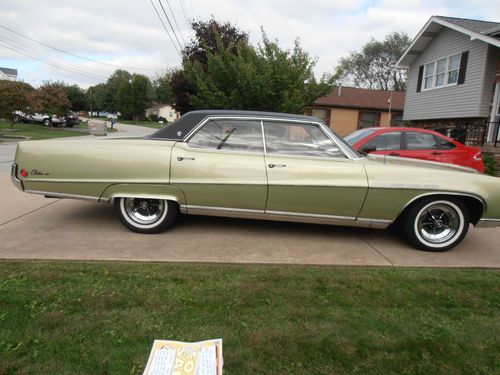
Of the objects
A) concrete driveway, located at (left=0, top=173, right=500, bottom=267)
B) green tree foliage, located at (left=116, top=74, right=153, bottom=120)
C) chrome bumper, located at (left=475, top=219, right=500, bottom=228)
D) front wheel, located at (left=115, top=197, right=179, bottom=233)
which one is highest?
green tree foliage, located at (left=116, top=74, right=153, bottom=120)

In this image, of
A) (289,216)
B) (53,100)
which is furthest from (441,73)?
(53,100)

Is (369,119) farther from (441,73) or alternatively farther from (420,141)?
(420,141)

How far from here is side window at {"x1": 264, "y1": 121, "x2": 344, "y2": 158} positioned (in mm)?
4148

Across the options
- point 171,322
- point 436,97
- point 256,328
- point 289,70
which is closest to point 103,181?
point 171,322

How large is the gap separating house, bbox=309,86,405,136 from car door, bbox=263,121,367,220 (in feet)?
79.8

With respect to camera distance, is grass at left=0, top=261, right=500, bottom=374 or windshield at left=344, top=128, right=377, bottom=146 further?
windshield at left=344, top=128, right=377, bottom=146

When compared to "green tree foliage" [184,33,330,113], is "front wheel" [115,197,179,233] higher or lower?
lower

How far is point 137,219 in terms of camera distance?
4.25 meters

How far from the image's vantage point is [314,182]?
3967 millimetres

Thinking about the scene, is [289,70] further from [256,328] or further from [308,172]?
[256,328]

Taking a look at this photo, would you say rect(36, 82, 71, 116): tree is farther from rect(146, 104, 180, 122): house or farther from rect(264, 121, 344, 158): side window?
rect(146, 104, 180, 122): house

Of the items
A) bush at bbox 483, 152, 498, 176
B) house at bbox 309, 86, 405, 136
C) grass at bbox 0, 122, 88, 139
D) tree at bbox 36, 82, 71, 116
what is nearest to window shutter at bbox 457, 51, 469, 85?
bush at bbox 483, 152, 498, 176

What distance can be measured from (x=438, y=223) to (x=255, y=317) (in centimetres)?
271

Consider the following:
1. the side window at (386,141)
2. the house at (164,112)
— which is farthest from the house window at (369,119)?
the house at (164,112)
